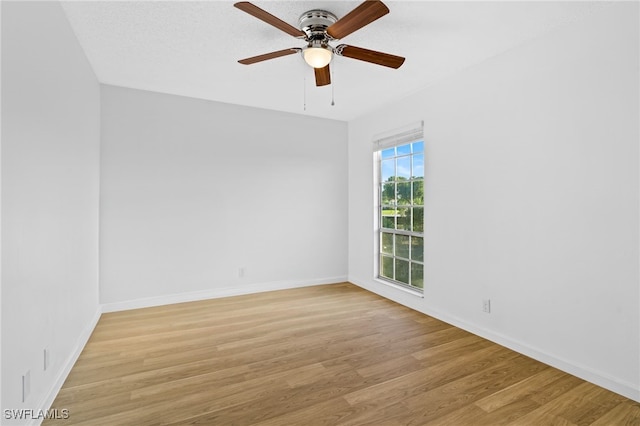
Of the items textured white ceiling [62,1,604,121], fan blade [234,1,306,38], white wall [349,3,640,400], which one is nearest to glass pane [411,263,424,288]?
white wall [349,3,640,400]

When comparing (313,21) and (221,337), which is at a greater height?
(313,21)

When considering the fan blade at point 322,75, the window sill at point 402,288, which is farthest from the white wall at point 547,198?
the fan blade at point 322,75

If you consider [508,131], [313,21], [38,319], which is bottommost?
[38,319]

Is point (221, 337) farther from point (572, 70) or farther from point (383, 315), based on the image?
point (572, 70)

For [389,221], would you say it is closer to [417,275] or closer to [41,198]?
[417,275]

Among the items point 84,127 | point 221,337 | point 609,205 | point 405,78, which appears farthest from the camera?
point 405,78

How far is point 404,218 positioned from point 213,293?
2.71 m

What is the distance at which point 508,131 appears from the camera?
8.87 ft

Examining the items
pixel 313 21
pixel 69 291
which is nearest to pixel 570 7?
pixel 313 21

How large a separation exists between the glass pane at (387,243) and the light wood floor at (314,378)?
3.69ft

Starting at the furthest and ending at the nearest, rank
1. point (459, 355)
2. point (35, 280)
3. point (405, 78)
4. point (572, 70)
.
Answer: point (405, 78)
point (459, 355)
point (572, 70)
point (35, 280)

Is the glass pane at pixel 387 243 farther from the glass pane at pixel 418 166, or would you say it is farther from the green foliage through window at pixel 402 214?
the glass pane at pixel 418 166

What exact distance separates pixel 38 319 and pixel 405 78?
11.8 feet

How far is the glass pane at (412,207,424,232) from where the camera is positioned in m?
3.72
